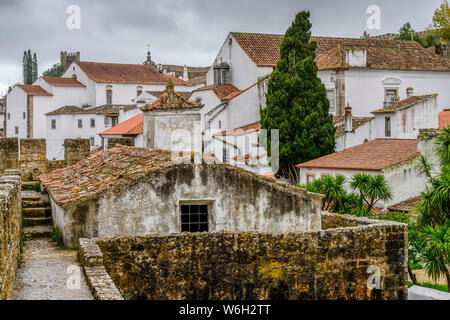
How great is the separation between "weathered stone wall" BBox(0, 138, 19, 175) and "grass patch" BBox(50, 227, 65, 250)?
23.7 feet

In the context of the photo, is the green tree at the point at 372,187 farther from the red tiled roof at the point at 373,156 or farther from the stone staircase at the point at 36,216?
the stone staircase at the point at 36,216

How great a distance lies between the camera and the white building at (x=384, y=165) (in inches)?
1145

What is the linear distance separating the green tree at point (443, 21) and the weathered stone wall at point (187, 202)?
205 feet

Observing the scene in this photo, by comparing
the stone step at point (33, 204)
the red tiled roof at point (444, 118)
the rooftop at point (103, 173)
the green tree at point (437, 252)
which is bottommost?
the green tree at point (437, 252)

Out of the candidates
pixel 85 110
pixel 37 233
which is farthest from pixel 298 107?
pixel 85 110

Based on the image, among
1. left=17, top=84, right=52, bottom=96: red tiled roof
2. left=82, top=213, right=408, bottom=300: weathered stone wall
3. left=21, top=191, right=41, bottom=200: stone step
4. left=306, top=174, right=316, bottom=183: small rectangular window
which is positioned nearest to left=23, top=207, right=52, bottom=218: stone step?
left=21, top=191, right=41, bottom=200: stone step

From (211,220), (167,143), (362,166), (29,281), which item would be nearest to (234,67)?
(362,166)

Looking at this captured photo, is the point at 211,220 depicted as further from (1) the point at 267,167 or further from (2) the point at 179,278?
(1) the point at 267,167

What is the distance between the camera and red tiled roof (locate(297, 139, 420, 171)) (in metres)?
29.7

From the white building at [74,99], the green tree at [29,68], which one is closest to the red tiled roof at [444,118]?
the white building at [74,99]

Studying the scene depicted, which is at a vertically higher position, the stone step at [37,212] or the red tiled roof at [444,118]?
the red tiled roof at [444,118]

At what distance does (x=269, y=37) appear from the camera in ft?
175

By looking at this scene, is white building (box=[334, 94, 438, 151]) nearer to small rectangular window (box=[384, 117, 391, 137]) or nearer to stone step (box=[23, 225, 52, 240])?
small rectangular window (box=[384, 117, 391, 137])
